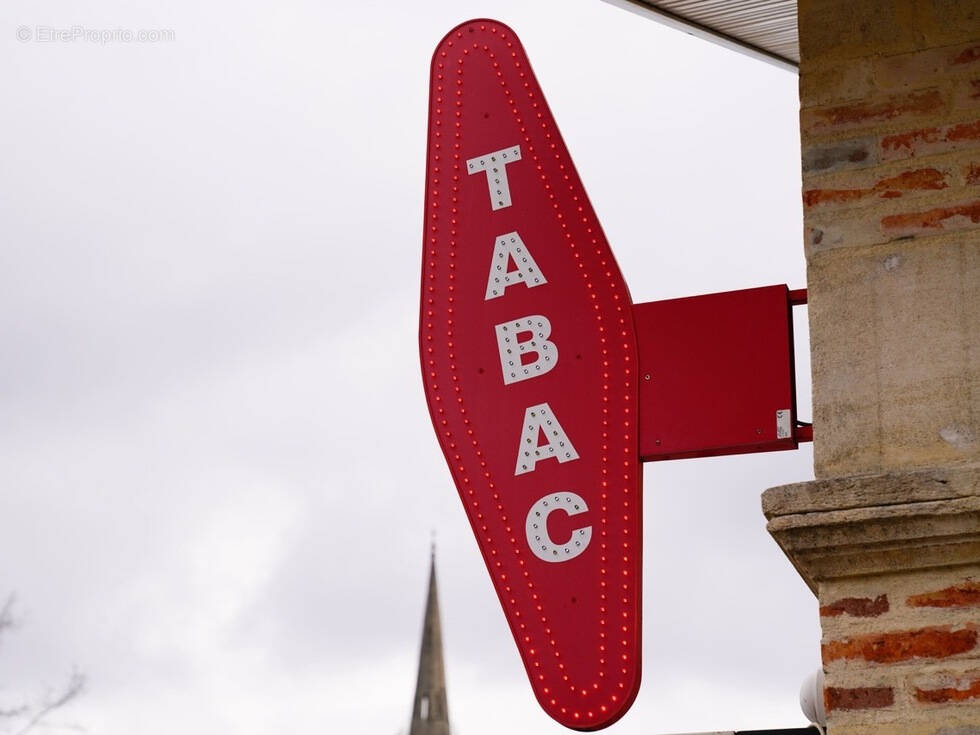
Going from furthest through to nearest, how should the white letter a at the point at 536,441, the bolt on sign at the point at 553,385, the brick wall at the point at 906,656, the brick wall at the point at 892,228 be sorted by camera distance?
the white letter a at the point at 536,441 → the bolt on sign at the point at 553,385 → the brick wall at the point at 892,228 → the brick wall at the point at 906,656

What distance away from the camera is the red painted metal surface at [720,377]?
171 inches

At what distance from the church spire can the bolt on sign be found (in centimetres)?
6964

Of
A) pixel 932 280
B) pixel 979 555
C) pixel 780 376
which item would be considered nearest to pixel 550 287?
pixel 780 376

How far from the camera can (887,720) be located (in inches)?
131

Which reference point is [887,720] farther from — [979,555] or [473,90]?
[473,90]

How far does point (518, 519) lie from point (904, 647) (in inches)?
52.1

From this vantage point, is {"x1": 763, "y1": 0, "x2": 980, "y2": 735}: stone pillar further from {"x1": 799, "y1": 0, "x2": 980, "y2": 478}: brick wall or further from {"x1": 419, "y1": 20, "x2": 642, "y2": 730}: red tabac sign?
{"x1": 419, "y1": 20, "x2": 642, "y2": 730}: red tabac sign

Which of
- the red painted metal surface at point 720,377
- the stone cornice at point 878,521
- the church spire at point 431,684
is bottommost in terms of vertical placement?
the church spire at point 431,684

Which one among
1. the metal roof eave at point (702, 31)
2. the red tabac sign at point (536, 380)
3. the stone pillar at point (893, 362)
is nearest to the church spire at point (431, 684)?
the metal roof eave at point (702, 31)

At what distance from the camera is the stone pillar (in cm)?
334

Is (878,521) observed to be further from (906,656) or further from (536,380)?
(536,380)

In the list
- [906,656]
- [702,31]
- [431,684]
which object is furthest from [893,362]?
[431,684]

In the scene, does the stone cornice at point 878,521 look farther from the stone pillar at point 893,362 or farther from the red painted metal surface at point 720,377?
the red painted metal surface at point 720,377

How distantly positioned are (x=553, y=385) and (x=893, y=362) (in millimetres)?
1164
